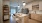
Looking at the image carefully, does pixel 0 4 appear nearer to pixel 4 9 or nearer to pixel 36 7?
pixel 4 9

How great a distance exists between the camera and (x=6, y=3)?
1.31m

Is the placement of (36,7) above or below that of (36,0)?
below

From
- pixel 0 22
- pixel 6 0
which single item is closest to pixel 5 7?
pixel 6 0

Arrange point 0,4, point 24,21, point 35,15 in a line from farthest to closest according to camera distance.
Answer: point 35,15 < point 24,21 < point 0,4

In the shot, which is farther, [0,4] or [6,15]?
[6,15]

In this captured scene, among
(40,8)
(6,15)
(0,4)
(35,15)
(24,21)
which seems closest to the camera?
(0,4)

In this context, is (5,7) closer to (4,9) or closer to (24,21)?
(4,9)

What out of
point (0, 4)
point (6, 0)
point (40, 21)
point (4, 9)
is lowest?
point (40, 21)

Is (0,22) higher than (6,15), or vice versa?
(6,15)

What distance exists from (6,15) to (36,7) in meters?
0.98

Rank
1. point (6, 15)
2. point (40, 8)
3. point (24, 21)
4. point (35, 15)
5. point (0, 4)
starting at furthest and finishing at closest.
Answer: point (35, 15) → point (40, 8) → point (24, 21) → point (6, 15) → point (0, 4)

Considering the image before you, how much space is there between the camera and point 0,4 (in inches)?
48.2

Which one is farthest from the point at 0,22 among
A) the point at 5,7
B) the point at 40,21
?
the point at 40,21

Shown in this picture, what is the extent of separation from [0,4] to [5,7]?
0.45 ft
